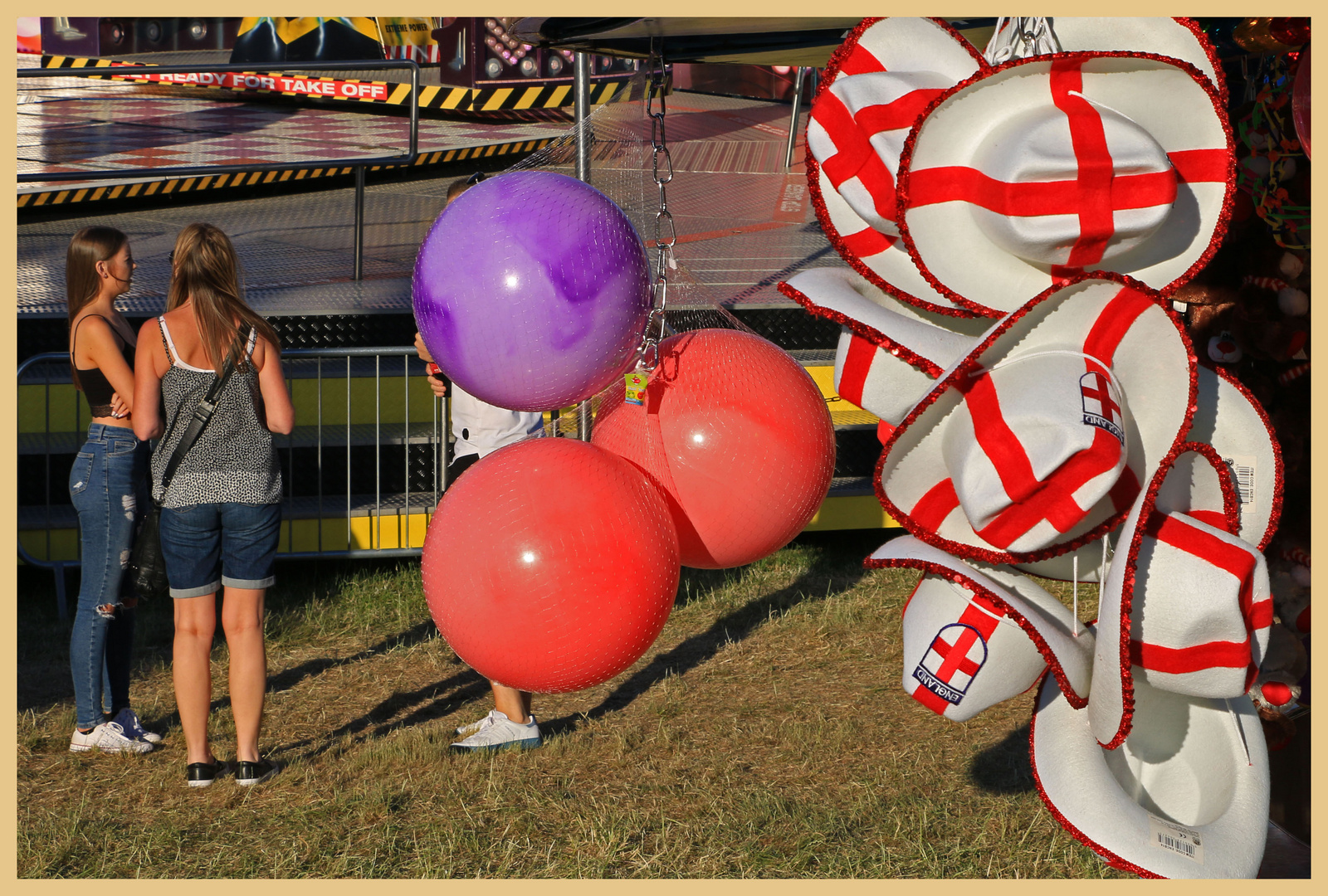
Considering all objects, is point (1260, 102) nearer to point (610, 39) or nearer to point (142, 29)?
point (610, 39)

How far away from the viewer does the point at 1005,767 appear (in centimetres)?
365

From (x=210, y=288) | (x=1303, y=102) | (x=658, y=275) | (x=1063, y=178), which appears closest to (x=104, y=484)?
(x=210, y=288)

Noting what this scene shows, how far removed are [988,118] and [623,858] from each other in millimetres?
2087

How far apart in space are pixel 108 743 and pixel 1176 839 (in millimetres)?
3117

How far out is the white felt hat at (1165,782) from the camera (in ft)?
6.20

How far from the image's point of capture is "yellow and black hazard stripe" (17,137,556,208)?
881 centimetres

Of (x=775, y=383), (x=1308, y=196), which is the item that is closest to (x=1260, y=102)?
(x=1308, y=196)

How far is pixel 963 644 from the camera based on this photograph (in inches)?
73.0

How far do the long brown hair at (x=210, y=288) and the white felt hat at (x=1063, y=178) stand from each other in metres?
2.17

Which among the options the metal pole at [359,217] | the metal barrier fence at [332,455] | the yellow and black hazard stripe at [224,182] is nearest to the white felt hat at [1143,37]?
the metal barrier fence at [332,455]

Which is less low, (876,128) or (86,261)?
(876,128)

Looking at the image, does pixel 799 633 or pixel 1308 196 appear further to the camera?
pixel 799 633

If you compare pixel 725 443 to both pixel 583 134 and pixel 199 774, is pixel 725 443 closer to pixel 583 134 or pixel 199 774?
pixel 583 134

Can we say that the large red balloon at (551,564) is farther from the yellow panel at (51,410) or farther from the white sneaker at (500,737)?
the yellow panel at (51,410)
